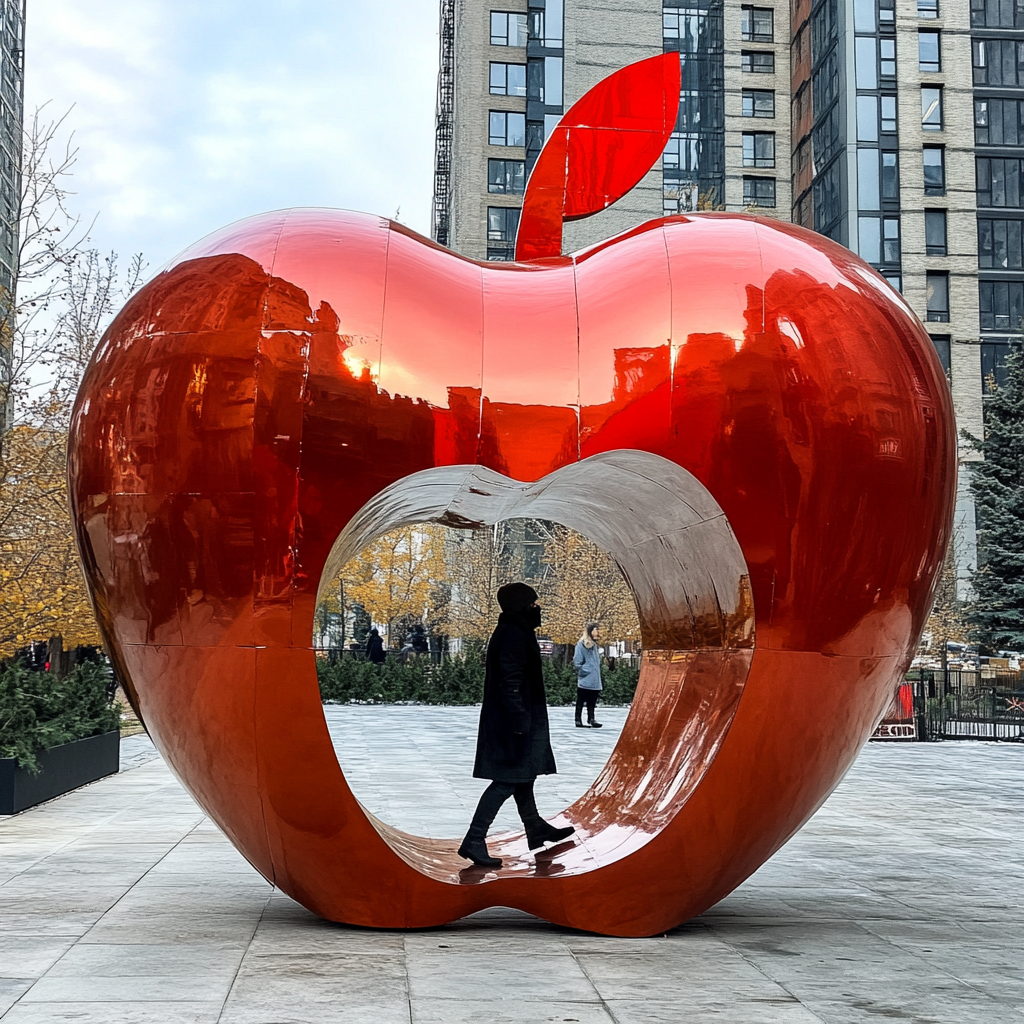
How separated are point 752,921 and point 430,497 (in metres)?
3.03

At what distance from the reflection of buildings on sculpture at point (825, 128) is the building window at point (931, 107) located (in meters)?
0.06

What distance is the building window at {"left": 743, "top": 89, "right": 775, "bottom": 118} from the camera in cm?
6316

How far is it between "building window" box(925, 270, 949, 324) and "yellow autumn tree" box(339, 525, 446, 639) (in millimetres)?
27914

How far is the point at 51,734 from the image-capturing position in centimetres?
1284

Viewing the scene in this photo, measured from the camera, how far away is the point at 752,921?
7.20 m

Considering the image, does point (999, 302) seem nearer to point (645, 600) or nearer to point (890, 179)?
point (890, 179)

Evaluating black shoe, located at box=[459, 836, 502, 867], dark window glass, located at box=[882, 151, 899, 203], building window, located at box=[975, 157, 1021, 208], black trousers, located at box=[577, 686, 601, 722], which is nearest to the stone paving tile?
black shoe, located at box=[459, 836, 502, 867]

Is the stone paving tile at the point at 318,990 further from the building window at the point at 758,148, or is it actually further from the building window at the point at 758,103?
the building window at the point at 758,103

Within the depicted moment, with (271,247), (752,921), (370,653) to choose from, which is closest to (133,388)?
(271,247)

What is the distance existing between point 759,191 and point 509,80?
1347 centimetres

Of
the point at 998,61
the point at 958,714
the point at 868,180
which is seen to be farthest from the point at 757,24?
the point at 958,714

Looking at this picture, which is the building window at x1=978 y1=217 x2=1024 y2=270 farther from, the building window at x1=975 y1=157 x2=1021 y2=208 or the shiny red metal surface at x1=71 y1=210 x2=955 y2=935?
the shiny red metal surface at x1=71 y1=210 x2=955 y2=935

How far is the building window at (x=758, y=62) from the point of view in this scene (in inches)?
2498

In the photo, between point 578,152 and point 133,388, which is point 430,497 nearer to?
point 133,388
